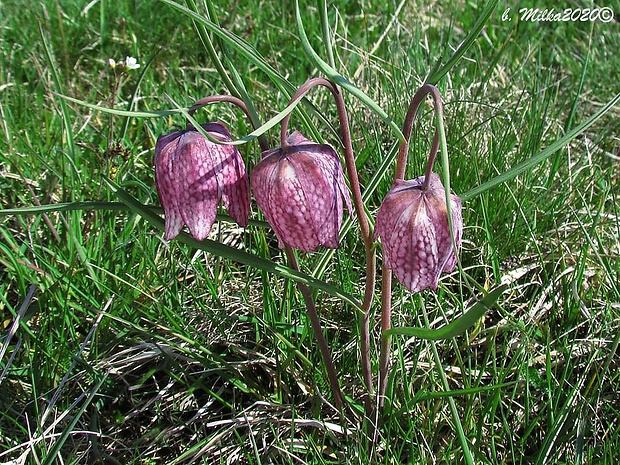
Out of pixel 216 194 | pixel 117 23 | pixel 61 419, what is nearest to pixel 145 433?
pixel 61 419

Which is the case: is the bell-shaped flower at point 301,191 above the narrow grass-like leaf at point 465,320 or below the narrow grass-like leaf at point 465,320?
above

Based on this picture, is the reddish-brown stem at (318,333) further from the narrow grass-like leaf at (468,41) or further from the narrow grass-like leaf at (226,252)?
the narrow grass-like leaf at (468,41)

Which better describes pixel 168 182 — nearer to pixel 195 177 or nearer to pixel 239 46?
pixel 195 177

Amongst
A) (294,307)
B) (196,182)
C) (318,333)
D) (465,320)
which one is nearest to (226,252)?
(196,182)

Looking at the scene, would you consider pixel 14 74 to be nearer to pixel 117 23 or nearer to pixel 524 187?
Answer: pixel 117 23

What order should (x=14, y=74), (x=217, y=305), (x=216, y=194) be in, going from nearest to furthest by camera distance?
(x=216, y=194) → (x=217, y=305) → (x=14, y=74)

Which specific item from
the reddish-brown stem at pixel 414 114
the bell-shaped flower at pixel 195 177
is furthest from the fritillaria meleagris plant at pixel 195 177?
the reddish-brown stem at pixel 414 114
